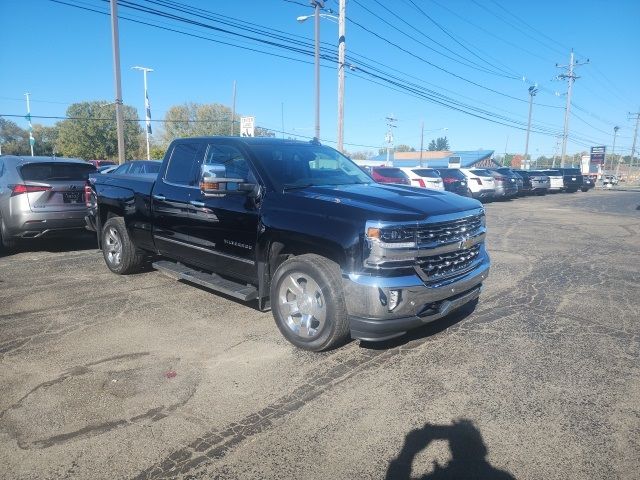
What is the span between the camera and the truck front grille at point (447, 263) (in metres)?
3.69

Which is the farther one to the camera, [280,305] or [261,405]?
[280,305]

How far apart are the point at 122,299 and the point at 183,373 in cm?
228

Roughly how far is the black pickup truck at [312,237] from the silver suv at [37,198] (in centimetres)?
297

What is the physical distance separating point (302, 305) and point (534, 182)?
26878 mm

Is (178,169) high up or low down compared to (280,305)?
up

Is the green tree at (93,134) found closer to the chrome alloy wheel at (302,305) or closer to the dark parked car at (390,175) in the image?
the dark parked car at (390,175)

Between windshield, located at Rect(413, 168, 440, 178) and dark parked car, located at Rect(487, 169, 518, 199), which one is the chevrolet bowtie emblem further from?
dark parked car, located at Rect(487, 169, 518, 199)

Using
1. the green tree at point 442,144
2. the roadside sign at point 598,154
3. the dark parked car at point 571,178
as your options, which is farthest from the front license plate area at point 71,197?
the green tree at point 442,144

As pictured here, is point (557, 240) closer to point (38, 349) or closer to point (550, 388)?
point (550, 388)

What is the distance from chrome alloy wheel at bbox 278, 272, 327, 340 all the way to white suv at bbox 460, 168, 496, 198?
59.1 feet

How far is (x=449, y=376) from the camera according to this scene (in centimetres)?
358

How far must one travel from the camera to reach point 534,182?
2711 cm

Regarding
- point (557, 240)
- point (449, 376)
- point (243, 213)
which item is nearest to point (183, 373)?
point (243, 213)

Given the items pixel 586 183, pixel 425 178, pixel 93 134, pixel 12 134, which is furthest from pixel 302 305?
pixel 12 134
